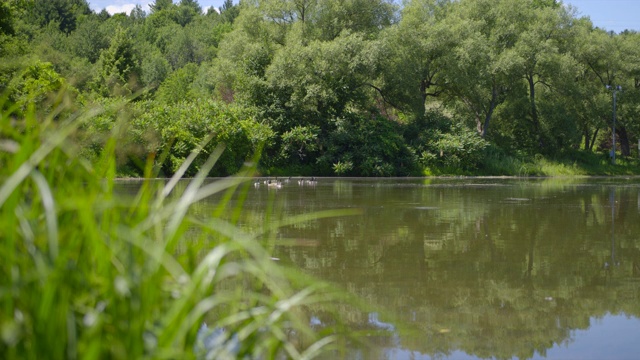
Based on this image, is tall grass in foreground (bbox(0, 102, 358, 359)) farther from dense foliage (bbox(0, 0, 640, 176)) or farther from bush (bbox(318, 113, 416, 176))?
bush (bbox(318, 113, 416, 176))

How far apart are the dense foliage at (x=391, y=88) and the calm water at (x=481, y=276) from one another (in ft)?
47.7

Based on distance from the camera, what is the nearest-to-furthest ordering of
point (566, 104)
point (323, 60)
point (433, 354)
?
point (433, 354), point (323, 60), point (566, 104)

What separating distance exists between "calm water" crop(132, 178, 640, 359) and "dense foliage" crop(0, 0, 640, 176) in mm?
14531

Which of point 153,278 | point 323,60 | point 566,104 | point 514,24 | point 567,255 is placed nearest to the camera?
point 153,278

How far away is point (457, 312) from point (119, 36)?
37460 mm

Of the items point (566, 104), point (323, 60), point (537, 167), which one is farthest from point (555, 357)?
point (566, 104)

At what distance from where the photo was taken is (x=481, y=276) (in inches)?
265

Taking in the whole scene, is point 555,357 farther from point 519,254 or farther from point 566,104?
point 566,104

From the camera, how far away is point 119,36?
39.9 m

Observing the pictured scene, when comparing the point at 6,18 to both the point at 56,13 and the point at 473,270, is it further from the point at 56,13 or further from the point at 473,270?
the point at 56,13

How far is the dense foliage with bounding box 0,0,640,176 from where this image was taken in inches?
1139

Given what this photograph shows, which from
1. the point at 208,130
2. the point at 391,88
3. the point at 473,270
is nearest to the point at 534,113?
the point at 391,88

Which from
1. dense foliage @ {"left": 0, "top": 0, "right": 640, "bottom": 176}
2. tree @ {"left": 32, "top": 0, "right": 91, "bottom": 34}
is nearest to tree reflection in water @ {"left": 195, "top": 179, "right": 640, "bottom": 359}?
dense foliage @ {"left": 0, "top": 0, "right": 640, "bottom": 176}

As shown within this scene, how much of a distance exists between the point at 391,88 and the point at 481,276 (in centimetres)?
2631
